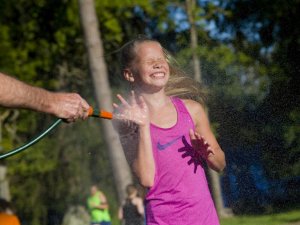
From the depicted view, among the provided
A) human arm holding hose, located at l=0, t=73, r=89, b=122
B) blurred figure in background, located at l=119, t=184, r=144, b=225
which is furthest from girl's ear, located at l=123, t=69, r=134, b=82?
blurred figure in background, located at l=119, t=184, r=144, b=225

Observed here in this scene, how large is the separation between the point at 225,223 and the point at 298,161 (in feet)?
1.86

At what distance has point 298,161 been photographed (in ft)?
15.0

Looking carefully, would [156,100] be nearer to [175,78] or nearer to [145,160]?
[175,78]

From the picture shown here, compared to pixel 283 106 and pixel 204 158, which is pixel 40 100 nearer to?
pixel 204 158

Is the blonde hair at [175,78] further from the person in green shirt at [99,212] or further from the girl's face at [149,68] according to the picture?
the person in green shirt at [99,212]

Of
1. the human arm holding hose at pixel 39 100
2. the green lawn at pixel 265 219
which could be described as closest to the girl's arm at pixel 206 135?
the human arm holding hose at pixel 39 100

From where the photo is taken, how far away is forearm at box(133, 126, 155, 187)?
3584 mm

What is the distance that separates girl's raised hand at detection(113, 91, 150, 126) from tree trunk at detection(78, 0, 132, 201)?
10.9 meters

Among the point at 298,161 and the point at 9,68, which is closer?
the point at 298,161

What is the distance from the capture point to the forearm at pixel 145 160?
11.8ft

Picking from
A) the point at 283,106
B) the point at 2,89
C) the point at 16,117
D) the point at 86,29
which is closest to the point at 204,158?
the point at 283,106

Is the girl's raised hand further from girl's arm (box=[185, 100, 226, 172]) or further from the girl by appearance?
girl's arm (box=[185, 100, 226, 172])

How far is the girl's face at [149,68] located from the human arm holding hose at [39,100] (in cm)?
57

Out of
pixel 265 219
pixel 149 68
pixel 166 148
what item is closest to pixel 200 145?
pixel 166 148
